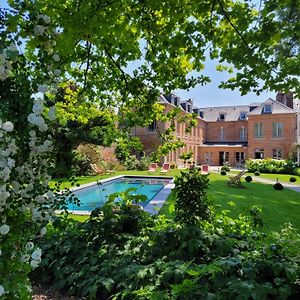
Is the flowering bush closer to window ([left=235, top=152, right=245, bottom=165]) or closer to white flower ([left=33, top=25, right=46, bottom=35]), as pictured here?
white flower ([left=33, top=25, right=46, bottom=35])

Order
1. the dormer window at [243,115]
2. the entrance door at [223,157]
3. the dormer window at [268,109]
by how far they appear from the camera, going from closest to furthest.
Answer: the dormer window at [268,109], the entrance door at [223,157], the dormer window at [243,115]

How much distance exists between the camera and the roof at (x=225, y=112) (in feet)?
163

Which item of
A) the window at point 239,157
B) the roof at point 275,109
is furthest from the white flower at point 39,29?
the window at point 239,157

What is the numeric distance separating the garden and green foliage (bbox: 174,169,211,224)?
2 cm

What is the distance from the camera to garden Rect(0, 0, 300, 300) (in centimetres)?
232

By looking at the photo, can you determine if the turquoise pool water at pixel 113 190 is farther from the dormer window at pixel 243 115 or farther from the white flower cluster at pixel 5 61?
the dormer window at pixel 243 115

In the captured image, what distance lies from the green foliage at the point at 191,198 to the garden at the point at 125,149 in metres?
0.02

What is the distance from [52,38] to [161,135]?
15.0 ft

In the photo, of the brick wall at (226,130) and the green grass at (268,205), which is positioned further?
the brick wall at (226,130)

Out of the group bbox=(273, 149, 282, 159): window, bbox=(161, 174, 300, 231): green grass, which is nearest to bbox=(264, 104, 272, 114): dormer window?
bbox=(273, 149, 282, 159): window

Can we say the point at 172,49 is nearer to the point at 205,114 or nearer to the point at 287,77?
the point at 287,77

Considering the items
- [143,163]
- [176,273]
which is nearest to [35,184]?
[176,273]

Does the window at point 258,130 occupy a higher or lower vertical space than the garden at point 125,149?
higher

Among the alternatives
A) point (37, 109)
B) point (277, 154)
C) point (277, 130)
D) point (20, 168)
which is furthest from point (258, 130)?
point (37, 109)
